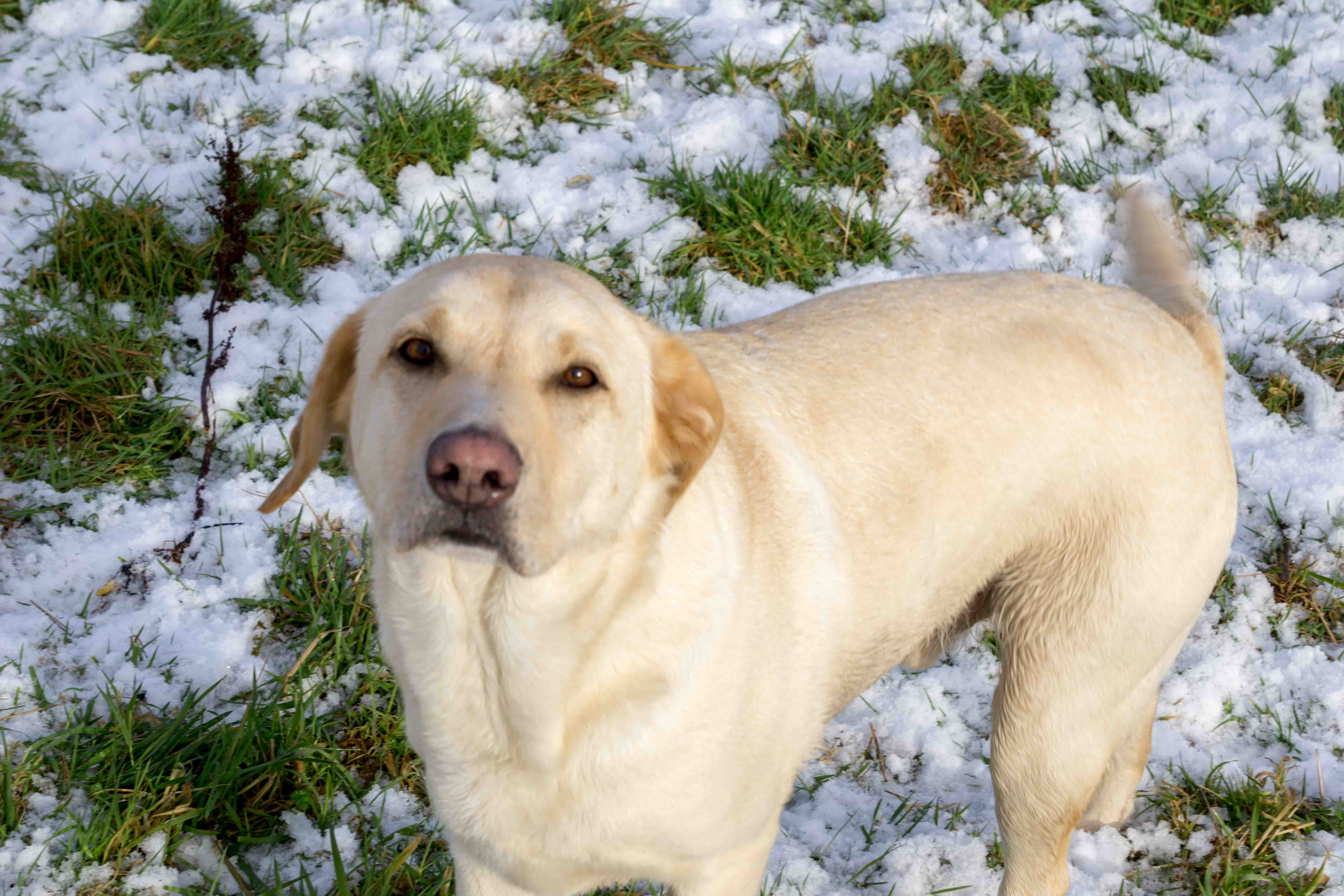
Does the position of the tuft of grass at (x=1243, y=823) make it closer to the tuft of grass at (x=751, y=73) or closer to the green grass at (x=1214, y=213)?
the green grass at (x=1214, y=213)

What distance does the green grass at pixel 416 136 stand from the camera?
4262mm

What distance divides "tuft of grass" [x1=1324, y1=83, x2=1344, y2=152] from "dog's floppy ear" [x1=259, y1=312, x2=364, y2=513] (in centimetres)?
410

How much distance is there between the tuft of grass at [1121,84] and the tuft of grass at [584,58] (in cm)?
170

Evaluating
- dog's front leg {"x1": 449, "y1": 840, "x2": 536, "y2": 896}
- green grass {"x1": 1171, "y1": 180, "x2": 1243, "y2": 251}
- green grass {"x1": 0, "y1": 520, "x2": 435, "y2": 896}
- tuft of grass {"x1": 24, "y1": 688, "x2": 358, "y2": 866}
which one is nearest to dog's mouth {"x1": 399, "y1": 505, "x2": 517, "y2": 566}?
dog's front leg {"x1": 449, "y1": 840, "x2": 536, "y2": 896}

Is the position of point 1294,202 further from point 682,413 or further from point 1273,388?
point 682,413

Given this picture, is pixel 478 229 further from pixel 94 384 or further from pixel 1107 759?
pixel 1107 759

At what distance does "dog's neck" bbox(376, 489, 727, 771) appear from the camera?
199 centimetres

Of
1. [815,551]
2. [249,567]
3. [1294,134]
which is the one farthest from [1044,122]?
[249,567]

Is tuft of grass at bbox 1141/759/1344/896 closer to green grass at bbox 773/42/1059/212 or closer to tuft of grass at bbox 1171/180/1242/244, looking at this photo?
tuft of grass at bbox 1171/180/1242/244

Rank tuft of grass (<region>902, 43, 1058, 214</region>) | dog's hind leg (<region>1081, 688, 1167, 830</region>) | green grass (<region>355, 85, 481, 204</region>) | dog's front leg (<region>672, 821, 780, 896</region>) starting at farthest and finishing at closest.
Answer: tuft of grass (<region>902, 43, 1058, 214</region>) < green grass (<region>355, 85, 481, 204</region>) < dog's hind leg (<region>1081, 688, 1167, 830</region>) < dog's front leg (<region>672, 821, 780, 896</region>)

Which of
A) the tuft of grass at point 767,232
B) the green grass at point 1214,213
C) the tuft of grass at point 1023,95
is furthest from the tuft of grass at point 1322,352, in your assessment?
the tuft of grass at point 767,232

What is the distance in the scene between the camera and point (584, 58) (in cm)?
466

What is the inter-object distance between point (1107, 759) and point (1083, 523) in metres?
0.59

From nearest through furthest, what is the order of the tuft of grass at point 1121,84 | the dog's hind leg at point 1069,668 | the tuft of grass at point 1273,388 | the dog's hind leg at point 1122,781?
1. the dog's hind leg at point 1069,668
2. the dog's hind leg at point 1122,781
3. the tuft of grass at point 1273,388
4. the tuft of grass at point 1121,84
